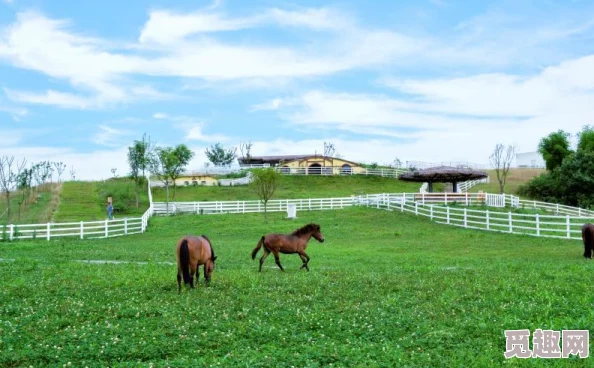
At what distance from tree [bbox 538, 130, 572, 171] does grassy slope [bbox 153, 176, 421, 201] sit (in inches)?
677

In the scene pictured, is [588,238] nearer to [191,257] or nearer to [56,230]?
[191,257]

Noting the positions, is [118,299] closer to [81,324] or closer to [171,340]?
[81,324]

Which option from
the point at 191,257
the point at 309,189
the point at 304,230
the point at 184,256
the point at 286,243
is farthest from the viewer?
the point at 309,189

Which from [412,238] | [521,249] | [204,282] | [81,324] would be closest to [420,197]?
[412,238]

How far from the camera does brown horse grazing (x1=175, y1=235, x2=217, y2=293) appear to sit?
35.5ft

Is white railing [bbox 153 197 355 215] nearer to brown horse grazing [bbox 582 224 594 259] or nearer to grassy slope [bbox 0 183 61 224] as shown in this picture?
grassy slope [bbox 0 183 61 224]

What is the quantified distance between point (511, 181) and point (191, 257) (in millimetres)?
70318

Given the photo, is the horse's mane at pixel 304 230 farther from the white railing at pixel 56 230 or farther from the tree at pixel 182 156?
the tree at pixel 182 156

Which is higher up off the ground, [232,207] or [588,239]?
[232,207]

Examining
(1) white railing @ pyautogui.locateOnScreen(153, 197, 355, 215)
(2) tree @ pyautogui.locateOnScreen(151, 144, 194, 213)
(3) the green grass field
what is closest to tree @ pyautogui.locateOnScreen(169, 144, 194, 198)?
(2) tree @ pyautogui.locateOnScreen(151, 144, 194, 213)

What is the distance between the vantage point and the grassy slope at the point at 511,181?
218 ft

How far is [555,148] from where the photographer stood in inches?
2793

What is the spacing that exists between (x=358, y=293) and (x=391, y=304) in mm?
1103

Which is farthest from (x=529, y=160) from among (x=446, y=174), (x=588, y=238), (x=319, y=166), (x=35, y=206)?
(x=588, y=238)
